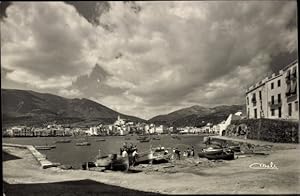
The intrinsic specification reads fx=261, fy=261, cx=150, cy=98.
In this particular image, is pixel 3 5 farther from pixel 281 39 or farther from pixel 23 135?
pixel 281 39

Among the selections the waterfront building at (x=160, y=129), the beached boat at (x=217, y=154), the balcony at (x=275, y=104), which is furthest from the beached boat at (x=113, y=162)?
the balcony at (x=275, y=104)

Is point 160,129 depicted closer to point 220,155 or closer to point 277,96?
point 220,155

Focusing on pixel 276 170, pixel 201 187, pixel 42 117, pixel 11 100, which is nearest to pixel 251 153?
pixel 276 170

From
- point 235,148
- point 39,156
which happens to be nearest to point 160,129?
point 235,148

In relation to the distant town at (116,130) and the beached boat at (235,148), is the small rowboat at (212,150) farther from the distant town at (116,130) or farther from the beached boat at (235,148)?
the distant town at (116,130)

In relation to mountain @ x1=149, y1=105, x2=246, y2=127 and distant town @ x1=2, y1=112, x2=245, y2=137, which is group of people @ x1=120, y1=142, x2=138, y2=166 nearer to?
distant town @ x1=2, y1=112, x2=245, y2=137

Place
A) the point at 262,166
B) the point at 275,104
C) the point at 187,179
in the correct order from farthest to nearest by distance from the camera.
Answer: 1. the point at 275,104
2. the point at 187,179
3. the point at 262,166
